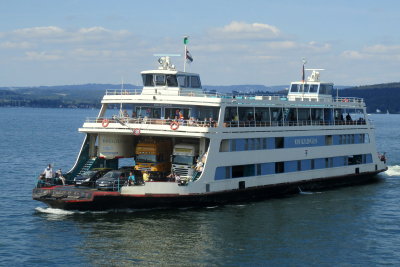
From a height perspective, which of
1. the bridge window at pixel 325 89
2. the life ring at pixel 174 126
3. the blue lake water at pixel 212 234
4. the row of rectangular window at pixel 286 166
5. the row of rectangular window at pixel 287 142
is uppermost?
the bridge window at pixel 325 89

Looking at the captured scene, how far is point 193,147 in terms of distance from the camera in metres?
36.8

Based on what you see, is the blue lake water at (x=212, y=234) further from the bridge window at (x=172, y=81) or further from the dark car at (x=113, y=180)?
the bridge window at (x=172, y=81)

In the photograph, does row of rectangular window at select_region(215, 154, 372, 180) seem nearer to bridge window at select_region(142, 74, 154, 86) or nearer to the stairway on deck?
bridge window at select_region(142, 74, 154, 86)

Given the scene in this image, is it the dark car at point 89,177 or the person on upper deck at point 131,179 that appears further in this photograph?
the dark car at point 89,177

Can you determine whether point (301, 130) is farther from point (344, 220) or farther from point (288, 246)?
point (288, 246)

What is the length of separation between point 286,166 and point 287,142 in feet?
5.33

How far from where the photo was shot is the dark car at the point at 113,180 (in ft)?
110

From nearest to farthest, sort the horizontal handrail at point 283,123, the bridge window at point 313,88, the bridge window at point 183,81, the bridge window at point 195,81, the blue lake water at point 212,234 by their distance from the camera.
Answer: the blue lake water at point 212,234, the horizontal handrail at point 283,123, the bridge window at point 183,81, the bridge window at point 195,81, the bridge window at point 313,88

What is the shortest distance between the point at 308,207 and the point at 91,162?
13.8 meters

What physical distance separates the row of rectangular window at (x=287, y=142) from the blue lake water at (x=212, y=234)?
3525mm

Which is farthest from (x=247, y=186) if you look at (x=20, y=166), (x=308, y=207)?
(x=20, y=166)

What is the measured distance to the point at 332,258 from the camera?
27.8 metres

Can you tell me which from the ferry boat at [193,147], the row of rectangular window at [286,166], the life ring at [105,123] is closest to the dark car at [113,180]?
the ferry boat at [193,147]

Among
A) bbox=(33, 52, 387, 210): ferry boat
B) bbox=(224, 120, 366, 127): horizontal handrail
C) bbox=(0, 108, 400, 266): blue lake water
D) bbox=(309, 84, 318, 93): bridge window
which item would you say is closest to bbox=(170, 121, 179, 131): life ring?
bbox=(33, 52, 387, 210): ferry boat
